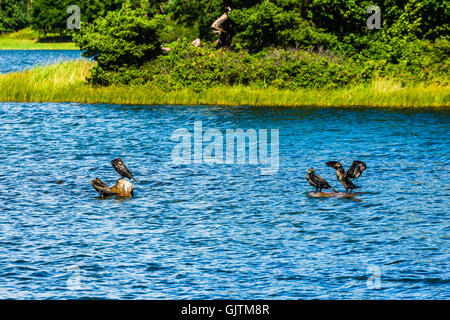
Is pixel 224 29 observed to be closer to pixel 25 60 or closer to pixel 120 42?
pixel 120 42

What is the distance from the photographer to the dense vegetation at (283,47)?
38281 mm

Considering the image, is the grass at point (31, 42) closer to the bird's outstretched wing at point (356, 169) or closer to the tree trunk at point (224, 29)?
the tree trunk at point (224, 29)

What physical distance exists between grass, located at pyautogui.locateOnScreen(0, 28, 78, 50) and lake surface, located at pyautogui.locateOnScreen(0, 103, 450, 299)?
92.7 metres

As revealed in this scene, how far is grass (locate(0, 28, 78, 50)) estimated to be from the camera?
117625mm

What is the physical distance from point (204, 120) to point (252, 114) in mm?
2673

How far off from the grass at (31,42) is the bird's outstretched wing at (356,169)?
100590 mm

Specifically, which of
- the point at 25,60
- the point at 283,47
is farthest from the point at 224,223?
the point at 25,60

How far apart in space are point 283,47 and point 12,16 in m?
100

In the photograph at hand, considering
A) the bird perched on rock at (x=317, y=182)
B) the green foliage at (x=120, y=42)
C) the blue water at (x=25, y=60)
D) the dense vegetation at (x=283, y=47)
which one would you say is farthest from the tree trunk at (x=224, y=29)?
the bird perched on rock at (x=317, y=182)

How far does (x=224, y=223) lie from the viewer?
1566cm


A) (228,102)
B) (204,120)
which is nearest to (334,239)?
(204,120)

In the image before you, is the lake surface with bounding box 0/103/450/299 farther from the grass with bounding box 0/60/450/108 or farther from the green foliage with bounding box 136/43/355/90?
the green foliage with bounding box 136/43/355/90

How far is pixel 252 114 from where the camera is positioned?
3419 centimetres

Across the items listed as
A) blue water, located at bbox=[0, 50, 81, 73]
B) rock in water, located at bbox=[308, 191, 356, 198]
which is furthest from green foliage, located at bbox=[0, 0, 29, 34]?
rock in water, located at bbox=[308, 191, 356, 198]
